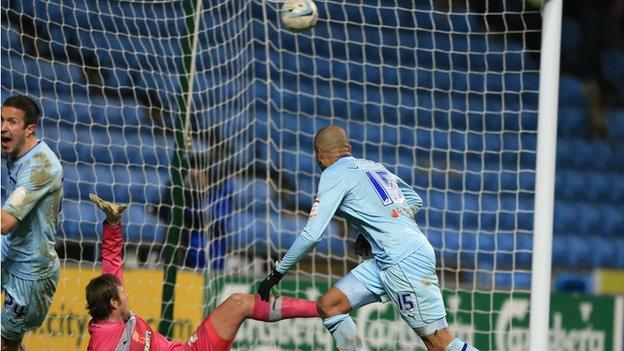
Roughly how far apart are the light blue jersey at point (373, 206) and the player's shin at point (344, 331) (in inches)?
13.7

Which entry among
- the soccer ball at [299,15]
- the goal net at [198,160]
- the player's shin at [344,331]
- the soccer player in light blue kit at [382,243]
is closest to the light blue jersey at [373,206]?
the soccer player in light blue kit at [382,243]

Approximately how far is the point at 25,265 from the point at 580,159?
765cm

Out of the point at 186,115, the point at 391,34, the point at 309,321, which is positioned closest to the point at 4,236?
the point at 186,115

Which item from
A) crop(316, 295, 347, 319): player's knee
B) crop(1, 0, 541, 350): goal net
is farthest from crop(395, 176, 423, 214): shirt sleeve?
crop(1, 0, 541, 350): goal net

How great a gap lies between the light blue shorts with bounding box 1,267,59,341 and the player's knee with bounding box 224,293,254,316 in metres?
0.96

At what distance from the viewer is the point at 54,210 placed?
5.59m

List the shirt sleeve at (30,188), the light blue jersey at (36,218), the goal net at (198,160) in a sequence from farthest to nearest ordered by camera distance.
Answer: the goal net at (198,160), the light blue jersey at (36,218), the shirt sleeve at (30,188)

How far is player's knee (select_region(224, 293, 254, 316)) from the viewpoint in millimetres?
5469

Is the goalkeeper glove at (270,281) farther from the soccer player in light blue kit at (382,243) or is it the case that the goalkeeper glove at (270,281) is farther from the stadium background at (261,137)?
the stadium background at (261,137)

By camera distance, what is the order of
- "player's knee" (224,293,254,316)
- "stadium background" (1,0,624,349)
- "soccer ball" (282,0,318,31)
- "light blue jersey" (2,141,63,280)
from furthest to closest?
1. "stadium background" (1,0,624,349)
2. "soccer ball" (282,0,318,31)
3. "player's knee" (224,293,254,316)
4. "light blue jersey" (2,141,63,280)

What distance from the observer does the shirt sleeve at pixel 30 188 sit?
516 cm

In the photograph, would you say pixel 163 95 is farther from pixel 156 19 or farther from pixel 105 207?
pixel 105 207

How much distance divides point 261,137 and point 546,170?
4524 millimetres

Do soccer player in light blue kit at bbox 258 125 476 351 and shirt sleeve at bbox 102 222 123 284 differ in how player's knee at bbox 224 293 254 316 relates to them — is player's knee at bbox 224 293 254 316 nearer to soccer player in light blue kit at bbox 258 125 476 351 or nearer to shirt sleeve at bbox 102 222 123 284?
soccer player in light blue kit at bbox 258 125 476 351
